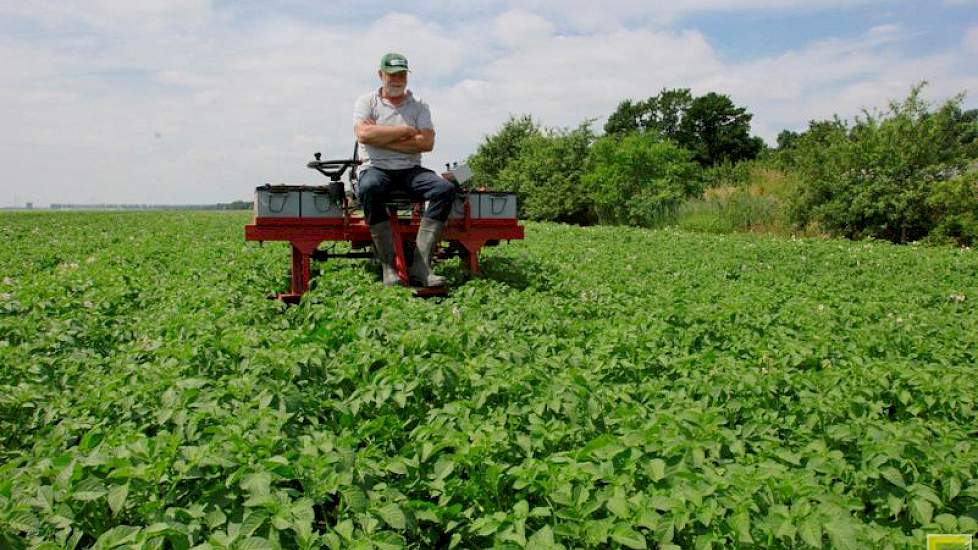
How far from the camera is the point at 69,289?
697 centimetres

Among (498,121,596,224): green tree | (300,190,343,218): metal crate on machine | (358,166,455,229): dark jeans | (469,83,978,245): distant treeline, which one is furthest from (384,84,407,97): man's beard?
(498,121,596,224): green tree

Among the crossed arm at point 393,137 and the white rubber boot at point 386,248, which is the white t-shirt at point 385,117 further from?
the white rubber boot at point 386,248

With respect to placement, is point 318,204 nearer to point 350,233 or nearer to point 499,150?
point 350,233

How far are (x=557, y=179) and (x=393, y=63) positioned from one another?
24.9 metres

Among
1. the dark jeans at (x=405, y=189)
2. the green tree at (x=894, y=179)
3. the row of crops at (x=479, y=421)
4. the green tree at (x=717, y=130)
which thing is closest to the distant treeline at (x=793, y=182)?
the green tree at (x=894, y=179)

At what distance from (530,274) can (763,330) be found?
320cm

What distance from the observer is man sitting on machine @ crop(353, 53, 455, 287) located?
6.70 meters

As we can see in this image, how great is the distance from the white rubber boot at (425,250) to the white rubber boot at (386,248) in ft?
0.71

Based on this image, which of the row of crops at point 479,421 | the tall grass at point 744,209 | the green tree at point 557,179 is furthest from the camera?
the green tree at point 557,179

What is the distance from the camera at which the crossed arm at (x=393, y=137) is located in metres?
6.71

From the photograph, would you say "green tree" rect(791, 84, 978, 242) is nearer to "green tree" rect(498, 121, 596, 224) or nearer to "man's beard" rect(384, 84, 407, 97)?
"green tree" rect(498, 121, 596, 224)

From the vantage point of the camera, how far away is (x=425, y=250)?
22.5 feet

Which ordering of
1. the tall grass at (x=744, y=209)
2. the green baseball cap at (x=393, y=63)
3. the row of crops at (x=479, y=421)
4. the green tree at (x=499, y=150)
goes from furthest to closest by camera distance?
1. the green tree at (x=499, y=150)
2. the tall grass at (x=744, y=209)
3. the green baseball cap at (x=393, y=63)
4. the row of crops at (x=479, y=421)

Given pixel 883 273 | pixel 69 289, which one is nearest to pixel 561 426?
pixel 69 289
